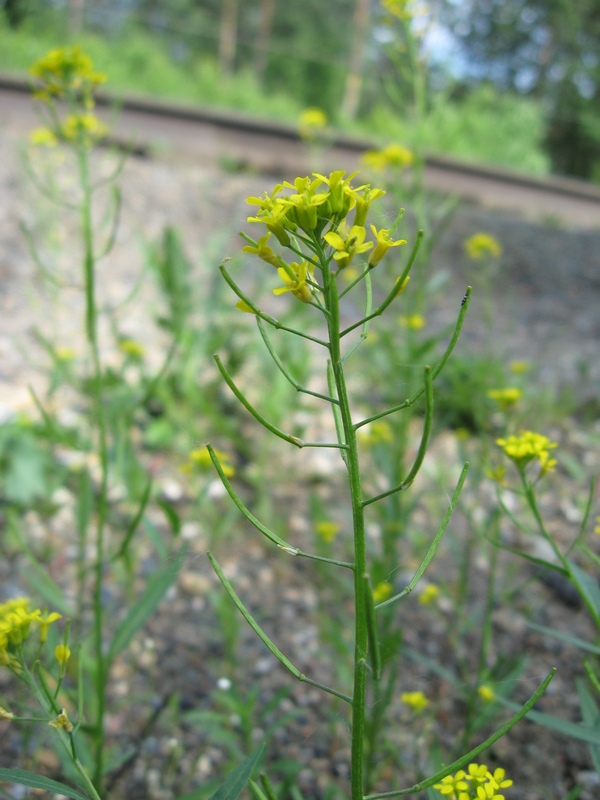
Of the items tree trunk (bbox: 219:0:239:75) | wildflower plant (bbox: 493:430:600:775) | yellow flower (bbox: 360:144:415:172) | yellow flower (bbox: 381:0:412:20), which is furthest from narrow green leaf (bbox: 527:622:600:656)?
tree trunk (bbox: 219:0:239:75)

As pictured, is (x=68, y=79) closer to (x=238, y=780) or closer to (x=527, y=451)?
(x=527, y=451)

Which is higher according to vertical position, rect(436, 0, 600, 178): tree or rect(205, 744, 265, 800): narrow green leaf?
rect(436, 0, 600, 178): tree

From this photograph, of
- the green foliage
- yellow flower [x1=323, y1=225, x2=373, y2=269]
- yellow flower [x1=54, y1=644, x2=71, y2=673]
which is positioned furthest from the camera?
the green foliage

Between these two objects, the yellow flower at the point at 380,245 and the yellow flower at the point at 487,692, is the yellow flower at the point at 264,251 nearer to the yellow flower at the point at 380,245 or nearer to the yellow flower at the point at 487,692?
the yellow flower at the point at 380,245

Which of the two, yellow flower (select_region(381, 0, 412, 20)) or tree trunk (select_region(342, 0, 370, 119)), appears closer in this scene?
yellow flower (select_region(381, 0, 412, 20))

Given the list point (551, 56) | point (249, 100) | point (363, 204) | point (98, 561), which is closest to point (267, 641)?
point (363, 204)

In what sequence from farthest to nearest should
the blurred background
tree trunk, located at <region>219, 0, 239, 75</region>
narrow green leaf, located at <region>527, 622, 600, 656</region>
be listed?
tree trunk, located at <region>219, 0, 239, 75</region>, the blurred background, narrow green leaf, located at <region>527, 622, 600, 656</region>

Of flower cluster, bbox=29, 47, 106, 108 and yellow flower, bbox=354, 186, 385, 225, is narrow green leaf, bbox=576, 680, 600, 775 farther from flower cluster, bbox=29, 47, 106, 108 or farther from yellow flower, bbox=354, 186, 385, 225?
flower cluster, bbox=29, 47, 106, 108
